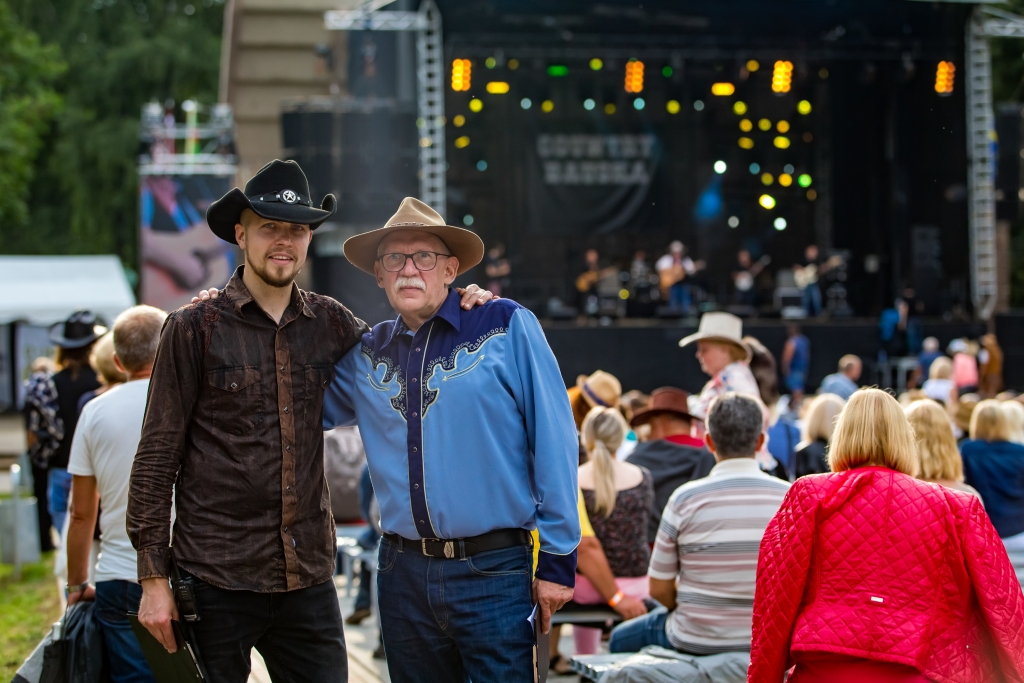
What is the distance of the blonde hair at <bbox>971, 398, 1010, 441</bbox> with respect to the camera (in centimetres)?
591


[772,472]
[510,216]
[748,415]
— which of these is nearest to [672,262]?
[510,216]

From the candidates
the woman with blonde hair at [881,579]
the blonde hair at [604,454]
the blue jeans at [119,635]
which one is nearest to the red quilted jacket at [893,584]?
the woman with blonde hair at [881,579]

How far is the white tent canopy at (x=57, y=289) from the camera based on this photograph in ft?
57.8

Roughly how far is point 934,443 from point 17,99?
2597cm

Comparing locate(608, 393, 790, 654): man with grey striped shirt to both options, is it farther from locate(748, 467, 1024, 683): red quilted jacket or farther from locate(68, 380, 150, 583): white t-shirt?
locate(68, 380, 150, 583): white t-shirt

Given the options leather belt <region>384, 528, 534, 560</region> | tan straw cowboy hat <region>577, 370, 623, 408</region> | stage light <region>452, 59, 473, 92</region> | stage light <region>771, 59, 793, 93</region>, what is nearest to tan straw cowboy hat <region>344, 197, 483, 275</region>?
leather belt <region>384, 528, 534, 560</region>

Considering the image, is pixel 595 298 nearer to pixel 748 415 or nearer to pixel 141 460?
pixel 748 415

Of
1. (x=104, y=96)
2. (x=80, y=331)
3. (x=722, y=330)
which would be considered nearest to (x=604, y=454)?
(x=722, y=330)

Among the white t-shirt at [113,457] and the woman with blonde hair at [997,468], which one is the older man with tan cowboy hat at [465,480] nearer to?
the white t-shirt at [113,457]

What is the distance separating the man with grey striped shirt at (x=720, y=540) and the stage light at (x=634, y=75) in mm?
14712

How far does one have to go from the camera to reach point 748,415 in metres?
3.99

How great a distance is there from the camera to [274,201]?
9.59ft

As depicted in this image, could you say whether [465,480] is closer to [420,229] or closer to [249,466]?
[249,466]

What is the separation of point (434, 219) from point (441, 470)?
664mm
